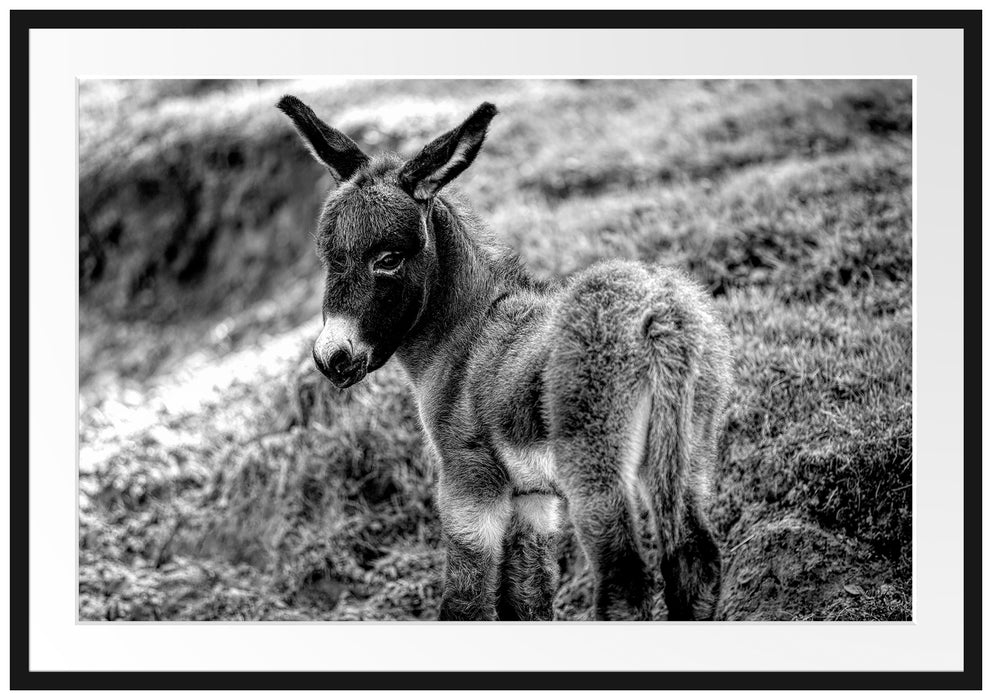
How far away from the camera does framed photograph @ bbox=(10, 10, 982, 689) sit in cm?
308

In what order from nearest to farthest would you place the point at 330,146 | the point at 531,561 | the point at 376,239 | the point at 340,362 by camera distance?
1. the point at 340,362
2. the point at 376,239
3. the point at 330,146
4. the point at 531,561

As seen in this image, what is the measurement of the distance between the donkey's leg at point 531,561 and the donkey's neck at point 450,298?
593 millimetres

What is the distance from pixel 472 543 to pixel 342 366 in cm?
77

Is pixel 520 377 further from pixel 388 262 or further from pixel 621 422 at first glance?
pixel 388 262

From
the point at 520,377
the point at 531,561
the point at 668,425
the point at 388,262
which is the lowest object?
the point at 531,561

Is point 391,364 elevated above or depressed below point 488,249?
below

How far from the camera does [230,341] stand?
747 cm

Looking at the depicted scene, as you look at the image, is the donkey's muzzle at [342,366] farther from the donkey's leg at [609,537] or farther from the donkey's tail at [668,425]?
the donkey's tail at [668,425]

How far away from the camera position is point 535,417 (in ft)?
10.1

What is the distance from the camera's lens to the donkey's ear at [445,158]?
3.13 meters

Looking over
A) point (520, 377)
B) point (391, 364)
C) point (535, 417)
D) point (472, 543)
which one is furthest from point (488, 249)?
point (391, 364)
